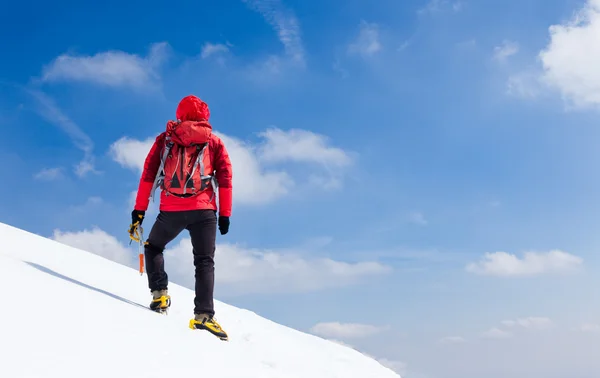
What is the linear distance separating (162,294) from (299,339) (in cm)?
288

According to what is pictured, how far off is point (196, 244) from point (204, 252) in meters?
0.14

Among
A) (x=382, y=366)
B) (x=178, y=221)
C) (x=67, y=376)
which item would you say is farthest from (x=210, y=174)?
(x=382, y=366)

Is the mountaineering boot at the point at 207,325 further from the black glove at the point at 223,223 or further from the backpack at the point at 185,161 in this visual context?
the backpack at the point at 185,161

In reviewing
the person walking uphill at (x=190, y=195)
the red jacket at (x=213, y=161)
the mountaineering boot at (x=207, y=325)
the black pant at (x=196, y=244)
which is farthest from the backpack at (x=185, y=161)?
the mountaineering boot at (x=207, y=325)

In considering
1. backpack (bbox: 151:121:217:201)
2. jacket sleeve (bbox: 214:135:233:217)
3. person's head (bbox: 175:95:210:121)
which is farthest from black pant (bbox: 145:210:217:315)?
person's head (bbox: 175:95:210:121)

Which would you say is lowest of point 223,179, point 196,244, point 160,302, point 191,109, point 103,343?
point 103,343

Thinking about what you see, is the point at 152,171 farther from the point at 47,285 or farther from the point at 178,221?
the point at 47,285

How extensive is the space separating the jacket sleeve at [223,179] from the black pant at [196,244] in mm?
162

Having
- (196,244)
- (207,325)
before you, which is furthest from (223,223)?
(207,325)

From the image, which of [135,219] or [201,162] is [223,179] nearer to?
[201,162]

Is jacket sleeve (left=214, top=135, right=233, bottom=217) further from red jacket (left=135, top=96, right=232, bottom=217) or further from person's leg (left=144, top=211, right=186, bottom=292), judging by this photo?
person's leg (left=144, top=211, right=186, bottom=292)

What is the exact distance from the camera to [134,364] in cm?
350

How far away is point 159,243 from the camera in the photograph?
621 centimetres

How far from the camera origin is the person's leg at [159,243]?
606 cm
